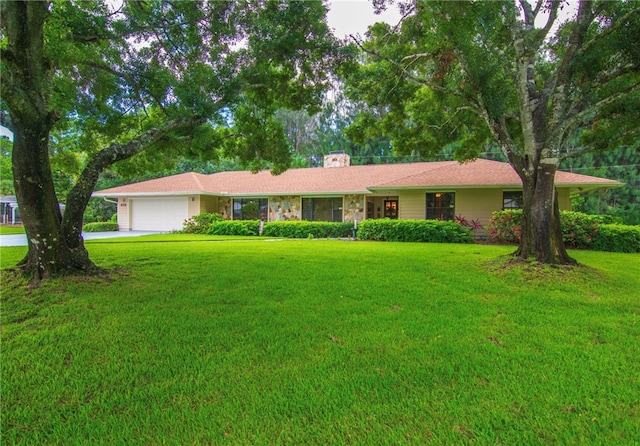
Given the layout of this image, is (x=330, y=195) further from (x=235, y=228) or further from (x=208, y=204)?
(x=208, y=204)

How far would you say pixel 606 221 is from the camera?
14.0 m

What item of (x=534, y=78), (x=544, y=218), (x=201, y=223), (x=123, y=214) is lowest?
(x=201, y=223)

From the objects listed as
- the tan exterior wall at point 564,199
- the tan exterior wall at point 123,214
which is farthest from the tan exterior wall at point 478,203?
the tan exterior wall at point 123,214

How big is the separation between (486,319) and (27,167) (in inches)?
247

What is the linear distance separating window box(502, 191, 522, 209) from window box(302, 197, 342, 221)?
8.26m

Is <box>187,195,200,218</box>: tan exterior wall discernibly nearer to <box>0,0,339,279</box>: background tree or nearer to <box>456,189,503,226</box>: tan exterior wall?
<box>0,0,339,279</box>: background tree

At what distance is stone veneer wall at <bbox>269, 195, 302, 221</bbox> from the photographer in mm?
19406

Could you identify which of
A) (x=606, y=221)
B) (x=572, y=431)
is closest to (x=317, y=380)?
(x=572, y=431)

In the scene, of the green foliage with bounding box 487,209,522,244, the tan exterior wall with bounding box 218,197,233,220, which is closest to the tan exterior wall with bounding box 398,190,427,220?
the green foliage with bounding box 487,209,522,244

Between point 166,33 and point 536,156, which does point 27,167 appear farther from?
point 536,156

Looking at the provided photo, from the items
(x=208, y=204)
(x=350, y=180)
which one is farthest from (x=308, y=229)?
(x=208, y=204)

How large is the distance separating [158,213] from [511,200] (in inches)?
737

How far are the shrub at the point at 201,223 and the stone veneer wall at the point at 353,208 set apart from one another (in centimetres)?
694

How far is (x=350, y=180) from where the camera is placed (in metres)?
19.5
